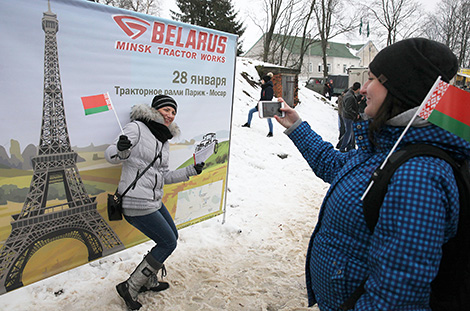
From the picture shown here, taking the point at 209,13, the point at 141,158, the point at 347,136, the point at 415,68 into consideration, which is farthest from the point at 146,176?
the point at 209,13

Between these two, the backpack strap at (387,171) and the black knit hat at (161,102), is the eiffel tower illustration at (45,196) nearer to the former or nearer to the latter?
the black knit hat at (161,102)

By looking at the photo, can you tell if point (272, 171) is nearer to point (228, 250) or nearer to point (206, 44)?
point (228, 250)

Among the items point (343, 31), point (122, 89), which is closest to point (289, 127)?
point (122, 89)

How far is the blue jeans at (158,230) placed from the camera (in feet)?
10.2

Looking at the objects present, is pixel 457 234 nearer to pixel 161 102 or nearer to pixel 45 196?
pixel 161 102

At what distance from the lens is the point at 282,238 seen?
4.96 meters

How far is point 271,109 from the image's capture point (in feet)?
8.52

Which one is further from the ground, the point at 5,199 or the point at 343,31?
the point at 343,31

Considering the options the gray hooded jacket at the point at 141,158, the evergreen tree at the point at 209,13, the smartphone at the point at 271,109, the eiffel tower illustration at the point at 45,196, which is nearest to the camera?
the smartphone at the point at 271,109

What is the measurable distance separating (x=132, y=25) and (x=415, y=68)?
268cm

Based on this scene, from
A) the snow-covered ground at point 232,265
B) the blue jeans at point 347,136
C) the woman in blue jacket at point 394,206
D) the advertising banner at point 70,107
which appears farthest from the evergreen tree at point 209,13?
the woman in blue jacket at point 394,206

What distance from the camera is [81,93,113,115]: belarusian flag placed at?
3006 millimetres

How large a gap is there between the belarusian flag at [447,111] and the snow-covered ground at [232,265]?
8.89 ft

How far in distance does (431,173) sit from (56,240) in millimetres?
3126
